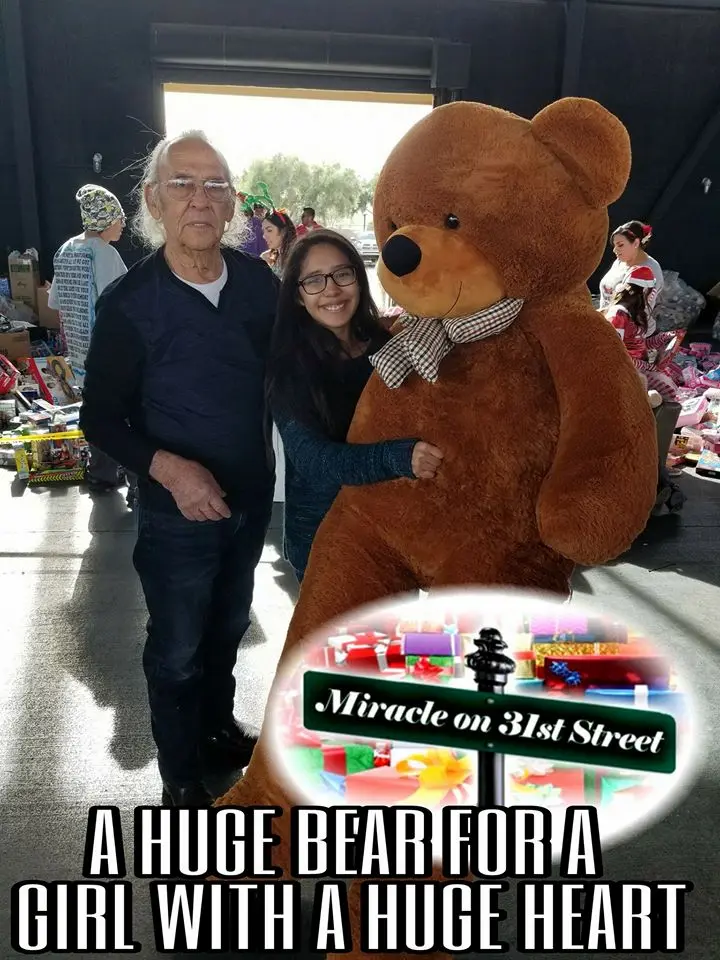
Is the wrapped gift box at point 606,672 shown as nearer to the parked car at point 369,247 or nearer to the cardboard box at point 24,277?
the parked car at point 369,247

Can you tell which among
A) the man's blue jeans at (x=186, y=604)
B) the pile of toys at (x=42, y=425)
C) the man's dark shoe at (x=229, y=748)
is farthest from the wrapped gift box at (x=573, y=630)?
the pile of toys at (x=42, y=425)

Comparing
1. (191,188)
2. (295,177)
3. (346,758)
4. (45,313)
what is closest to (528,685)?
(346,758)

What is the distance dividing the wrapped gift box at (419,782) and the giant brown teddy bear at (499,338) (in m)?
0.32

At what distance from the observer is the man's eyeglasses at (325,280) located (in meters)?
1.43

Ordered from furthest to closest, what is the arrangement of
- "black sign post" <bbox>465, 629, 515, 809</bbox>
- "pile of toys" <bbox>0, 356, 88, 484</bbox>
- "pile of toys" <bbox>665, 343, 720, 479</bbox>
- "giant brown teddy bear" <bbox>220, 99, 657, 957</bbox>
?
"pile of toys" <bbox>665, 343, 720, 479</bbox>, "pile of toys" <bbox>0, 356, 88, 484</bbox>, "giant brown teddy bear" <bbox>220, 99, 657, 957</bbox>, "black sign post" <bbox>465, 629, 515, 809</bbox>

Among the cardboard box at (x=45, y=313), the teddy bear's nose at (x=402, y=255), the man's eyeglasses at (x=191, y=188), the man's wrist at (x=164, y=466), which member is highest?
the man's eyeglasses at (x=191, y=188)

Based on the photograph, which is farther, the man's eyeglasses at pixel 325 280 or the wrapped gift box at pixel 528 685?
the man's eyeglasses at pixel 325 280

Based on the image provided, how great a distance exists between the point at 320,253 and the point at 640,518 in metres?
0.82

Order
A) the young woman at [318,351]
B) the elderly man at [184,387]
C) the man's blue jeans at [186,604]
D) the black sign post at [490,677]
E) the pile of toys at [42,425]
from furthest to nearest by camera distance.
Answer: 1. the pile of toys at [42,425]
2. the man's blue jeans at [186,604]
3. the elderly man at [184,387]
4. the young woman at [318,351]
5. the black sign post at [490,677]

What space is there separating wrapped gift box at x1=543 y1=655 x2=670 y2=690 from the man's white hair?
3.96ft

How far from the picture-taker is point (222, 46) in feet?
25.7

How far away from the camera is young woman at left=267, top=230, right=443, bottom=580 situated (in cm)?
138

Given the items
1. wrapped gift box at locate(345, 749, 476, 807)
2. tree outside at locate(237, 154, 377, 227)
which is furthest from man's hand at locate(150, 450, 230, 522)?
tree outside at locate(237, 154, 377, 227)

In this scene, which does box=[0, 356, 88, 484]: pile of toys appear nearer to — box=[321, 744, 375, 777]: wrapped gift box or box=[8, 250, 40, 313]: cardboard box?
box=[8, 250, 40, 313]: cardboard box
